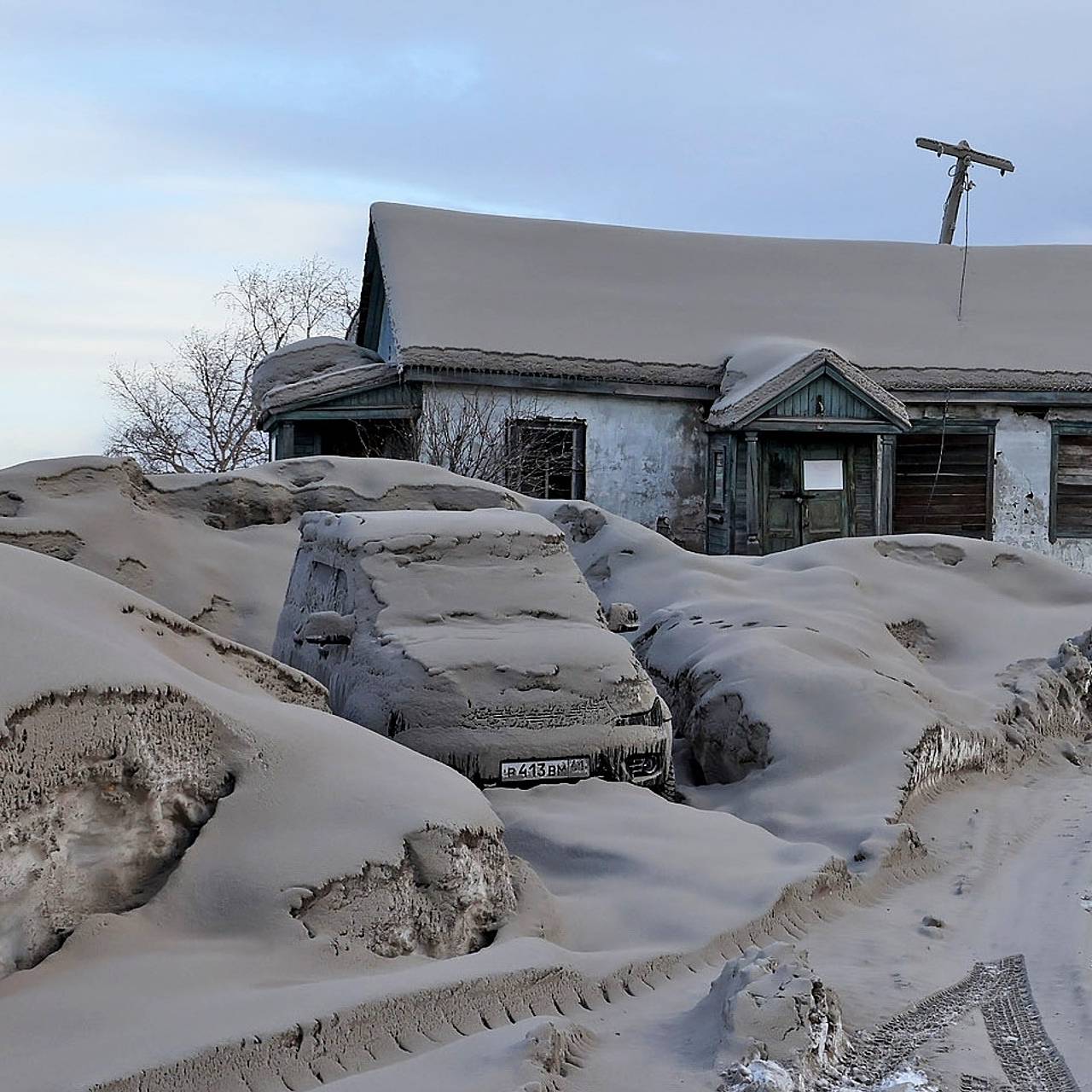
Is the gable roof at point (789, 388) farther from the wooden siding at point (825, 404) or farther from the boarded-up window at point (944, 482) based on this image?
the boarded-up window at point (944, 482)

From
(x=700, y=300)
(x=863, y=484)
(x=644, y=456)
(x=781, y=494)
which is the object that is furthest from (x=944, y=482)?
(x=644, y=456)

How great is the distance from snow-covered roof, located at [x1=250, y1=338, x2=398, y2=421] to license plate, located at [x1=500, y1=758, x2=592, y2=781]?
13.1 meters

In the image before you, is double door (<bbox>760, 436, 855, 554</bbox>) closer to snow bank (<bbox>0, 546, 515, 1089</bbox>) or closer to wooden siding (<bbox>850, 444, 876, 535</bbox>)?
wooden siding (<bbox>850, 444, 876, 535</bbox>)

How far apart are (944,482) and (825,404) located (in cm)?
323

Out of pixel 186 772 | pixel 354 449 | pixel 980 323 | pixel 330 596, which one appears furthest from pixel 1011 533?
pixel 186 772

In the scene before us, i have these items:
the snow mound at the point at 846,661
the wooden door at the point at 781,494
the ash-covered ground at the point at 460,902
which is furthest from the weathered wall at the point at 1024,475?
the ash-covered ground at the point at 460,902

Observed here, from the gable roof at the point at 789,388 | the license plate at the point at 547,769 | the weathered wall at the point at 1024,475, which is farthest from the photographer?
the weathered wall at the point at 1024,475

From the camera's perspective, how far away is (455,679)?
759 cm

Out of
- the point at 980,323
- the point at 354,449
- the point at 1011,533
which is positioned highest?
the point at 980,323

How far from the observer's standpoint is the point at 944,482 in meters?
22.0

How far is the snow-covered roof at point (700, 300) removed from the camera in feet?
66.8

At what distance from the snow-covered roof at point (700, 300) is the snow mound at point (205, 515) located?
19.7 feet

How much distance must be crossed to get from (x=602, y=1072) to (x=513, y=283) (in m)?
18.9

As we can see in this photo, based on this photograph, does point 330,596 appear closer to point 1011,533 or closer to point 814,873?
point 814,873
